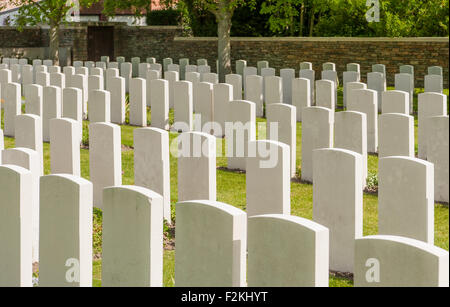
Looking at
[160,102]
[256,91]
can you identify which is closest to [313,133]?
[160,102]

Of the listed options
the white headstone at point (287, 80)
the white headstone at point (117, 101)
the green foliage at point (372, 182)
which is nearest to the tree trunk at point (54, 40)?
the white headstone at point (287, 80)

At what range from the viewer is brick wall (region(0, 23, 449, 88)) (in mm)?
20500

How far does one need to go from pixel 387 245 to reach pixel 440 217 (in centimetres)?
374

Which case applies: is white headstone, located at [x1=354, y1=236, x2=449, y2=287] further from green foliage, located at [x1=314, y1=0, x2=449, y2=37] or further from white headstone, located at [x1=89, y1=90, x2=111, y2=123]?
green foliage, located at [x1=314, y1=0, x2=449, y2=37]

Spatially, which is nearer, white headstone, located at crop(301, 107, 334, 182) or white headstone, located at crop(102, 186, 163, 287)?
white headstone, located at crop(102, 186, 163, 287)

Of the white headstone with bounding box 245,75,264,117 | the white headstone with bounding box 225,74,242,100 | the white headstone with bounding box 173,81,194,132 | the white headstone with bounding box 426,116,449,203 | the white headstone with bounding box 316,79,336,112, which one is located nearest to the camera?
the white headstone with bounding box 426,116,449,203

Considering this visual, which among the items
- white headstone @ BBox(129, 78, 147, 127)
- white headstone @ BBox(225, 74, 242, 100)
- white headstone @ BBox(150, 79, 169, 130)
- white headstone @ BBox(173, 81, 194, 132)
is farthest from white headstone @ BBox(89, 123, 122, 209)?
white headstone @ BBox(225, 74, 242, 100)

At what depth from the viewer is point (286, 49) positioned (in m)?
23.0

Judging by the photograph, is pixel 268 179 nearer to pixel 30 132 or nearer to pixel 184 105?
pixel 30 132

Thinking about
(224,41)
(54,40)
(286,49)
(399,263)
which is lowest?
(399,263)

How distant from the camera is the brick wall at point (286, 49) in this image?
2050 cm

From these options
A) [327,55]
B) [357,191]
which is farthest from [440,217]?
[327,55]

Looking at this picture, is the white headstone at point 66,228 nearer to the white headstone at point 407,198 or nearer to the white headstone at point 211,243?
the white headstone at point 211,243

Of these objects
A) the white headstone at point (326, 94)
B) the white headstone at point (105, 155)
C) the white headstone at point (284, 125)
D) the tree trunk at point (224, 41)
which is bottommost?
the white headstone at point (105, 155)
